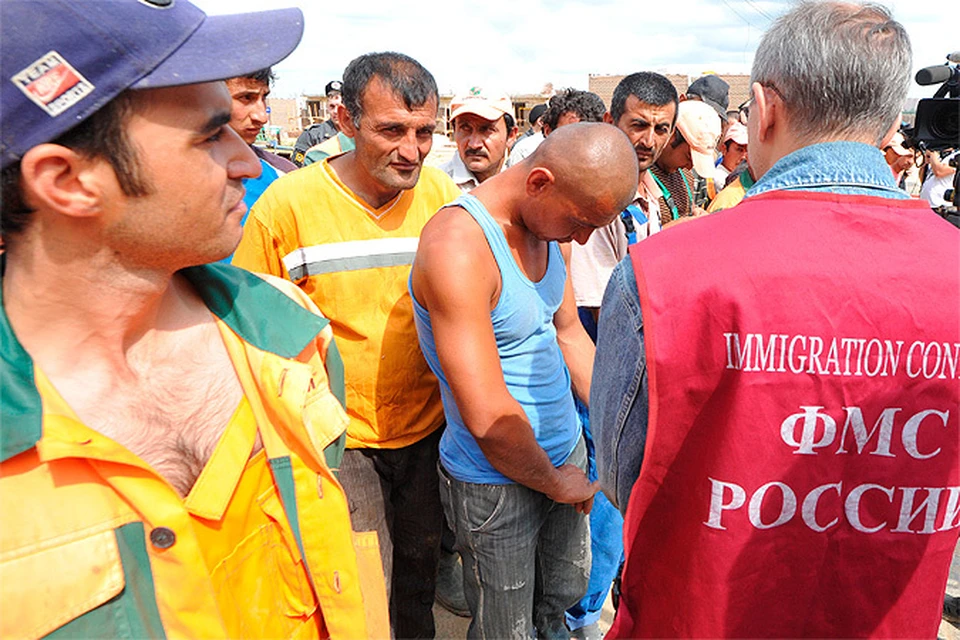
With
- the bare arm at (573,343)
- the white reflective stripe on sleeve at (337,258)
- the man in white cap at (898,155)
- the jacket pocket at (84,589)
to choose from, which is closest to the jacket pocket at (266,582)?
the jacket pocket at (84,589)

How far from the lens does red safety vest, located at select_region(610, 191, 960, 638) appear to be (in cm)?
120

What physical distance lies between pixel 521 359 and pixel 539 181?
59cm

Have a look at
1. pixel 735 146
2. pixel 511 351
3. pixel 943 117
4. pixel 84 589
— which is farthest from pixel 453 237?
pixel 735 146

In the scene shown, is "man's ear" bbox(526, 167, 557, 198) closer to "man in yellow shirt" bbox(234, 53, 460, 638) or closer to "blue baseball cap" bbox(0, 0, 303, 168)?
"man in yellow shirt" bbox(234, 53, 460, 638)

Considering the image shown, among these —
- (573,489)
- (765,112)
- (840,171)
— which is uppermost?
(765,112)

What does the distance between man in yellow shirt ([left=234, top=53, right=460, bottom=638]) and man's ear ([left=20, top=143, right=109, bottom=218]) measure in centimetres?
128

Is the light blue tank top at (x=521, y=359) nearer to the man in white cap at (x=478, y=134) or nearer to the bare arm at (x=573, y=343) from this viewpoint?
the bare arm at (x=573, y=343)

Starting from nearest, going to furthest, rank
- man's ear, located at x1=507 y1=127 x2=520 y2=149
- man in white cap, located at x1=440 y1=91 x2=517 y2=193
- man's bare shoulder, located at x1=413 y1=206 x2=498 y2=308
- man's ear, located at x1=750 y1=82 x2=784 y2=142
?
1. man's ear, located at x1=750 y1=82 x2=784 y2=142
2. man's bare shoulder, located at x1=413 y1=206 x2=498 y2=308
3. man in white cap, located at x1=440 y1=91 x2=517 y2=193
4. man's ear, located at x1=507 y1=127 x2=520 y2=149

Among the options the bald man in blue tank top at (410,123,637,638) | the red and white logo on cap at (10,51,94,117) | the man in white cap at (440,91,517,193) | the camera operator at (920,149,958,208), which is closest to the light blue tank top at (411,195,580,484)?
the bald man in blue tank top at (410,123,637,638)

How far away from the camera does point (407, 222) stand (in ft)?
8.11

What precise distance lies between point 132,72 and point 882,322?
1.40 metres

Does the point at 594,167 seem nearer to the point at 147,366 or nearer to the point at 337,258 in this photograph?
the point at 337,258

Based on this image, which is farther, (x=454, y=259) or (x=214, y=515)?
(x=454, y=259)

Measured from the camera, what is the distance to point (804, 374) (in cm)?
122
